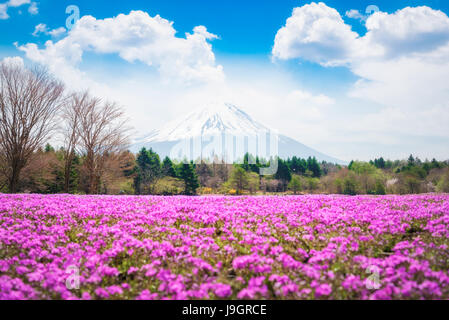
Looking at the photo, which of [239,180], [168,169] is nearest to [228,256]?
[239,180]

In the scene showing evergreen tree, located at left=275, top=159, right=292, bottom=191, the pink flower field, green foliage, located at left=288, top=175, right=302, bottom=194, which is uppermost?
evergreen tree, located at left=275, top=159, right=292, bottom=191

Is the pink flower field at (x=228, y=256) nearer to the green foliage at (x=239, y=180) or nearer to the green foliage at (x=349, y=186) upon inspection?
the green foliage at (x=239, y=180)

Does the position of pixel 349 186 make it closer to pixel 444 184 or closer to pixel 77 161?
pixel 444 184

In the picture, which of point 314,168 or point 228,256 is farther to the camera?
point 314,168

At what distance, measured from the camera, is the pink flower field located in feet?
12.5

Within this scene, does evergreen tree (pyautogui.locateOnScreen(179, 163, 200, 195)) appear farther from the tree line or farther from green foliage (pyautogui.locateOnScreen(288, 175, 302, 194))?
green foliage (pyautogui.locateOnScreen(288, 175, 302, 194))

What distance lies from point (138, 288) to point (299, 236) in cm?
363

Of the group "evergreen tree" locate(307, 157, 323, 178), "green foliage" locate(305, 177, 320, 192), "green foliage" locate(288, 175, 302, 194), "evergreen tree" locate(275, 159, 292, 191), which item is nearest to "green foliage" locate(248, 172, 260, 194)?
"green foliage" locate(288, 175, 302, 194)

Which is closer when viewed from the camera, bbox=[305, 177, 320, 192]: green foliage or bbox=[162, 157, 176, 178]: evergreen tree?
bbox=[162, 157, 176, 178]: evergreen tree

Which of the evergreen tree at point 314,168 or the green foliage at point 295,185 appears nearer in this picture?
the green foliage at point 295,185

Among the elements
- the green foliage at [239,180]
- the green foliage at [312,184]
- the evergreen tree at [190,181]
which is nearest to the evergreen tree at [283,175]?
the green foliage at [312,184]

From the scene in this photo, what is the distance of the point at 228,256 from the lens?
199 inches

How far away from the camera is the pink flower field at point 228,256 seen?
12.5 feet

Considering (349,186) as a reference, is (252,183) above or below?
above
